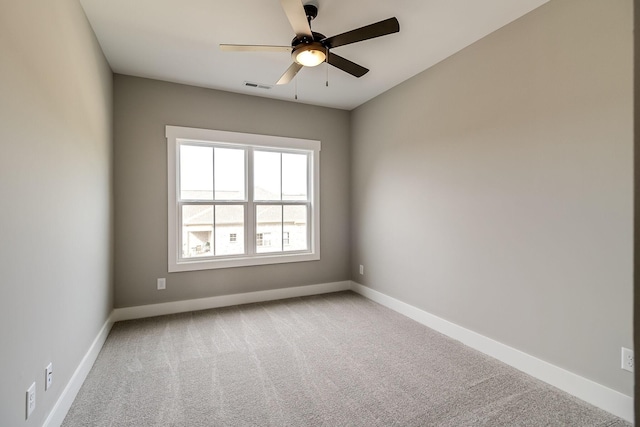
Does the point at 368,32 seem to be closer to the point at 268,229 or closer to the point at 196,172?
the point at 196,172

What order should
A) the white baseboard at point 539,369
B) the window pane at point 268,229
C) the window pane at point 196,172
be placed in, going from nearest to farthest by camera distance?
the white baseboard at point 539,369
the window pane at point 196,172
the window pane at point 268,229

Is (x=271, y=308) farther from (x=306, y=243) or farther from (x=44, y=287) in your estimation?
(x=44, y=287)

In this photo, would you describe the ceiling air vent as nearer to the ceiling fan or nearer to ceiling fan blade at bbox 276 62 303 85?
ceiling fan blade at bbox 276 62 303 85

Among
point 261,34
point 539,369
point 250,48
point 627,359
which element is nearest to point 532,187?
point 627,359

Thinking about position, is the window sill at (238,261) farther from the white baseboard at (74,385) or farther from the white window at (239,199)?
the white baseboard at (74,385)

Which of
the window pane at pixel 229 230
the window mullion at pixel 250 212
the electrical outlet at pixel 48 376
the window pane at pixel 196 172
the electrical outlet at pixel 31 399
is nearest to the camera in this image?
the electrical outlet at pixel 31 399

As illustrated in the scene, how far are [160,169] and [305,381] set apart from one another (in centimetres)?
275

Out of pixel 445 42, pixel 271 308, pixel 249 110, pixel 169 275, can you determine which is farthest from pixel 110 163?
pixel 445 42

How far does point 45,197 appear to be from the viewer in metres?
1.57

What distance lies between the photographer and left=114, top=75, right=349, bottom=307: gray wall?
129 inches

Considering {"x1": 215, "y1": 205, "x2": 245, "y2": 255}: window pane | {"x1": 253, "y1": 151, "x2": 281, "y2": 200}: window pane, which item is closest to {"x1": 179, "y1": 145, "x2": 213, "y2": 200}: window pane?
{"x1": 215, "y1": 205, "x2": 245, "y2": 255}: window pane

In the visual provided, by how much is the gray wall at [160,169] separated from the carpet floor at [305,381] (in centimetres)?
51

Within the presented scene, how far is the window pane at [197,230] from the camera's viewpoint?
365 cm

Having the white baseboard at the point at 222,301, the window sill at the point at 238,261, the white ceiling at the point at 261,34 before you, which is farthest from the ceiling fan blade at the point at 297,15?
the white baseboard at the point at 222,301
